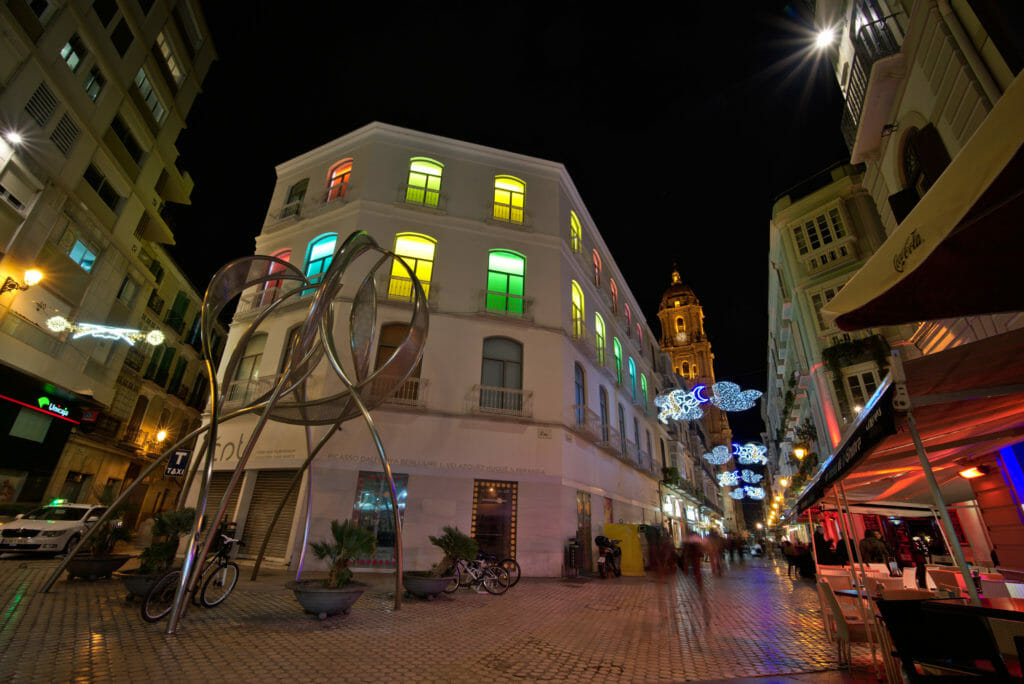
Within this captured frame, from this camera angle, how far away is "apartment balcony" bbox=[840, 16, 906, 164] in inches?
382

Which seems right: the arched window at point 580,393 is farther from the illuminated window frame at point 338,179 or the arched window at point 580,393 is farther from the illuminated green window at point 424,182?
the illuminated window frame at point 338,179

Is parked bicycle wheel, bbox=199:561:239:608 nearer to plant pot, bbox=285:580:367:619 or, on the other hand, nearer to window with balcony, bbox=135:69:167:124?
plant pot, bbox=285:580:367:619

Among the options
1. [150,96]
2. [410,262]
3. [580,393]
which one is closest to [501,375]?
[580,393]

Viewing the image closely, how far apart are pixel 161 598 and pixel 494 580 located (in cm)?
675

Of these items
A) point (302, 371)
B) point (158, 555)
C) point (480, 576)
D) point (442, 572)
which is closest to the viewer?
point (158, 555)

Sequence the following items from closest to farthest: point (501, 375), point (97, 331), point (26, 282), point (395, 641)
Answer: point (395, 641)
point (26, 282)
point (501, 375)
point (97, 331)

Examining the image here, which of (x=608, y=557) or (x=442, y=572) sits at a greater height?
(x=608, y=557)

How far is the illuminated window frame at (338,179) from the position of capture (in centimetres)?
1831

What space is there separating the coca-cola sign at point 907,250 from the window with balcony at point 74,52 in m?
25.3

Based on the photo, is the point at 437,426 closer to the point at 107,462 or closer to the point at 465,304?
the point at 465,304

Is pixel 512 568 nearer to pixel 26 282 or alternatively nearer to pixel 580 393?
pixel 580 393

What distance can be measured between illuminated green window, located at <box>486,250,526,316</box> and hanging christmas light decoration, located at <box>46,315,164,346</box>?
56.3ft

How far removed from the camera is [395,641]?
19.4 ft

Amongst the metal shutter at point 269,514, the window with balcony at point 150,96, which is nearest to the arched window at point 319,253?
the metal shutter at point 269,514
